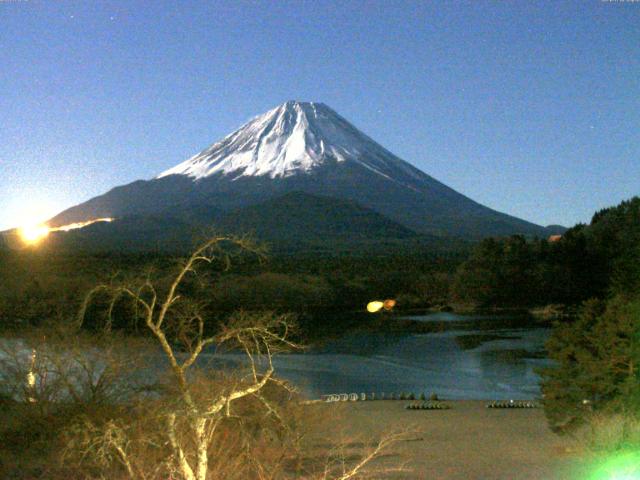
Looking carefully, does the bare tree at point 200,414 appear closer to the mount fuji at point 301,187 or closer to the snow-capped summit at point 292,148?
the mount fuji at point 301,187

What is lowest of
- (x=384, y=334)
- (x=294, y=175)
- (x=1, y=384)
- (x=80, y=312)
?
(x=384, y=334)

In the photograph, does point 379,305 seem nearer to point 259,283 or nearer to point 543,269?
point 259,283

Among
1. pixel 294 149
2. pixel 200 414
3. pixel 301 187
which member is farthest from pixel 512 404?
pixel 294 149

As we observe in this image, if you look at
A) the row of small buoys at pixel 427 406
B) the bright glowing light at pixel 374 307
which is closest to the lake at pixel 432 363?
the row of small buoys at pixel 427 406

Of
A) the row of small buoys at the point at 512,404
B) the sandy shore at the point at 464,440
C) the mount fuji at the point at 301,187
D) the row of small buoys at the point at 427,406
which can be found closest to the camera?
the sandy shore at the point at 464,440

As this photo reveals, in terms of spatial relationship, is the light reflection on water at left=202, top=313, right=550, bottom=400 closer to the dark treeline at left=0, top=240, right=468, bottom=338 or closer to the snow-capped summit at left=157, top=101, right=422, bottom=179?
the dark treeline at left=0, top=240, right=468, bottom=338

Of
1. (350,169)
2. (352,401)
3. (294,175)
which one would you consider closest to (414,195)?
(350,169)

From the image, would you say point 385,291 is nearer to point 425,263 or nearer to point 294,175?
point 425,263

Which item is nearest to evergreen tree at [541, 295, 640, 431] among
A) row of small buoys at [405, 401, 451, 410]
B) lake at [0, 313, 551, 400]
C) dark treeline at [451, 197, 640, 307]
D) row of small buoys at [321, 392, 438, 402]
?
row of small buoys at [405, 401, 451, 410]
